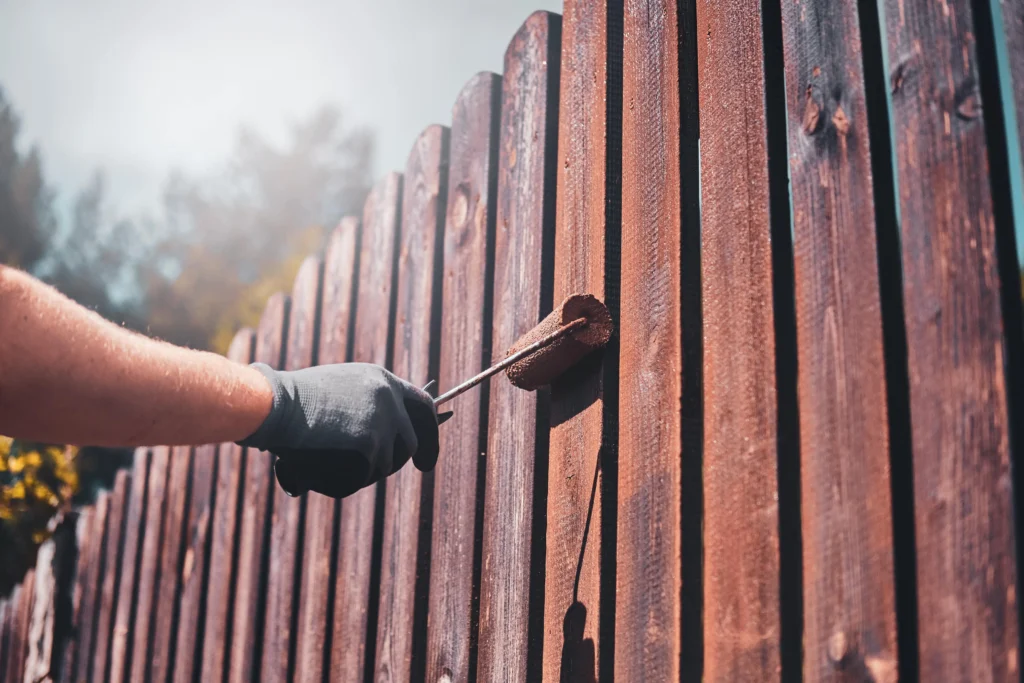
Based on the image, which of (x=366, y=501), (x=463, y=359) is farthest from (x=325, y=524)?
(x=463, y=359)

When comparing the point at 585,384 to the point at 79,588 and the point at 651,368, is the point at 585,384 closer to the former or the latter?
the point at 651,368

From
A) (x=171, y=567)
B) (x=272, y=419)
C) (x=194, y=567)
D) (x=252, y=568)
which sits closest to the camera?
(x=272, y=419)

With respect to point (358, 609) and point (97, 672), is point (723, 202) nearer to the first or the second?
point (358, 609)

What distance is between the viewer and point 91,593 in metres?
4.66

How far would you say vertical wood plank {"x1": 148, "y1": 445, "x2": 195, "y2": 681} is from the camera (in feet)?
12.2

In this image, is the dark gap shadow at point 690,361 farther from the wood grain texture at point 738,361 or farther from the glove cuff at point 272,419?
the glove cuff at point 272,419

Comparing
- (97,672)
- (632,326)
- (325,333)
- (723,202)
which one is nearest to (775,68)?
(723,202)

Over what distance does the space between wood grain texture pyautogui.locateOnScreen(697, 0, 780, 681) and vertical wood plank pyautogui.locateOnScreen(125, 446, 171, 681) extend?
325cm

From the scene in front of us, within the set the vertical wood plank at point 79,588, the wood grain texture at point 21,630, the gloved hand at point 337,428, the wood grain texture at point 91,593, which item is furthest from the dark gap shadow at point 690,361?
the wood grain texture at point 21,630

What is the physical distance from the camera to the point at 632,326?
159 centimetres

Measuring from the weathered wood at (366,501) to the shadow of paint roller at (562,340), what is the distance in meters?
0.94

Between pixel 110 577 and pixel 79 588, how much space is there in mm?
509

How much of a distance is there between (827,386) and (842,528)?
188 millimetres

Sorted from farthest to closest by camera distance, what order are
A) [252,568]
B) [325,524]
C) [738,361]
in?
[252,568] → [325,524] → [738,361]
